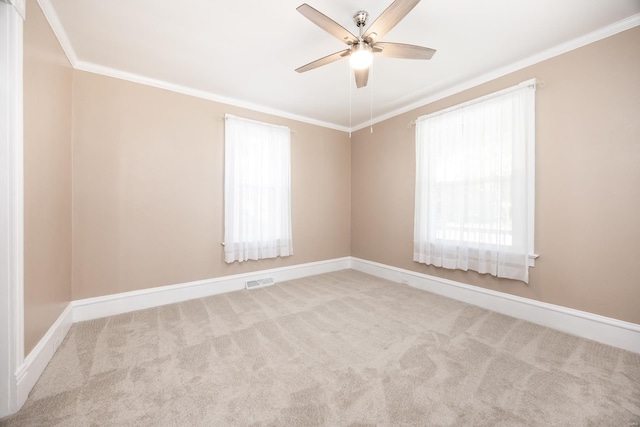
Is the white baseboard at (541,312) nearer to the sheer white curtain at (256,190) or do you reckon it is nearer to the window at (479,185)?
the window at (479,185)

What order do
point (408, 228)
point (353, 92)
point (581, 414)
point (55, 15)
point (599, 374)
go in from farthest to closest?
point (408, 228) → point (353, 92) → point (55, 15) → point (599, 374) → point (581, 414)

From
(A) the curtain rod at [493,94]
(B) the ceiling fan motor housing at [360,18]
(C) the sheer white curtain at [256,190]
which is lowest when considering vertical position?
(C) the sheer white curtain at [256,190]

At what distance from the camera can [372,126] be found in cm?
446

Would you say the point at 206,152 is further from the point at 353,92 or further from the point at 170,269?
the point at 353,92

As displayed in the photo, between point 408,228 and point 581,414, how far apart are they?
2.62 m

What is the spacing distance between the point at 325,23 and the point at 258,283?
10.8 ft

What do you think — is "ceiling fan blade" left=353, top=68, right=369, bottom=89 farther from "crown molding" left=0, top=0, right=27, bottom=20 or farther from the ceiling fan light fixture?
"crown molding" left=0, top=0, right=27, bottom=20

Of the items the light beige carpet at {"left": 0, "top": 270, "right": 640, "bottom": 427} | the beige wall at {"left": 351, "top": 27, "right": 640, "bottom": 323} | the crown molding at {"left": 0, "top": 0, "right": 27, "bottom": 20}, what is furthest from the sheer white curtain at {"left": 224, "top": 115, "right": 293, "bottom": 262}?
the beige wall at {"left": 351, "top": 27, "right": 640, "bottom": 323}

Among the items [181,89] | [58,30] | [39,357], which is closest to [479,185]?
[181,89]

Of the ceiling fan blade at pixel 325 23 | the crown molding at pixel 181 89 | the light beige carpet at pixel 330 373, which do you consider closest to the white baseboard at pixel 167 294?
the light beige carpet at pixel 330 373

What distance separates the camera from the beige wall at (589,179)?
6.95 ft

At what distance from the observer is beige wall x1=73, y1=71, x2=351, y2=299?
8.90 feet

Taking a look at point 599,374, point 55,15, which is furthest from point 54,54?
point 599,374

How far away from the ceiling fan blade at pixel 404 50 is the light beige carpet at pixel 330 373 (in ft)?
8.00
